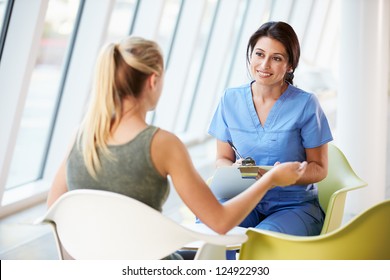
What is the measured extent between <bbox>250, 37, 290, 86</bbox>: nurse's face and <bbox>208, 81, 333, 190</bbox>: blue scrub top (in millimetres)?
101

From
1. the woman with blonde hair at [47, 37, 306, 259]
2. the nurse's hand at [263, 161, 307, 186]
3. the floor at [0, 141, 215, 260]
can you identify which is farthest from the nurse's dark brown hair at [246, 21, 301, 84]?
the floor at [0, 141, 215, 260]

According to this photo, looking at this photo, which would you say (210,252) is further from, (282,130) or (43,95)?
(43,95)

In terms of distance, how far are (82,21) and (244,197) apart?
304 cm

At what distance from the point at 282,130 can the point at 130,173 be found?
0.95m

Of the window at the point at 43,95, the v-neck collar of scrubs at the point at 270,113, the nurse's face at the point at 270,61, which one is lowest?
the window at the point at 43,95

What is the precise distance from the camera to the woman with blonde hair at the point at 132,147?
1.81 m

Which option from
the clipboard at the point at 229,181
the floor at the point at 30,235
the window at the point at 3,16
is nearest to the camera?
the clipboard at the point at 229,181

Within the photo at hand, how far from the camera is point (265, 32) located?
2.62 meters

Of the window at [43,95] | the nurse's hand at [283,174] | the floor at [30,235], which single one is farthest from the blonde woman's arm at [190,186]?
the window at [43,95]

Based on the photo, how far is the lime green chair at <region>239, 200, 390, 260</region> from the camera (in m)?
1.86

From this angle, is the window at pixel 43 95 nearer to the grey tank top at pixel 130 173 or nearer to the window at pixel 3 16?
the window at pixel 3 16

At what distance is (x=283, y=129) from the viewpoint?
2.61 meters

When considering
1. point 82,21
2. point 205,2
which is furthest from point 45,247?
point 205,2

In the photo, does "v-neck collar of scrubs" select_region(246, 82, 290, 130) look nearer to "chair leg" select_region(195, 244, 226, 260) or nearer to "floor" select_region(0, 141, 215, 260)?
"chair leg" select_region(195, 244, 226, 260)
